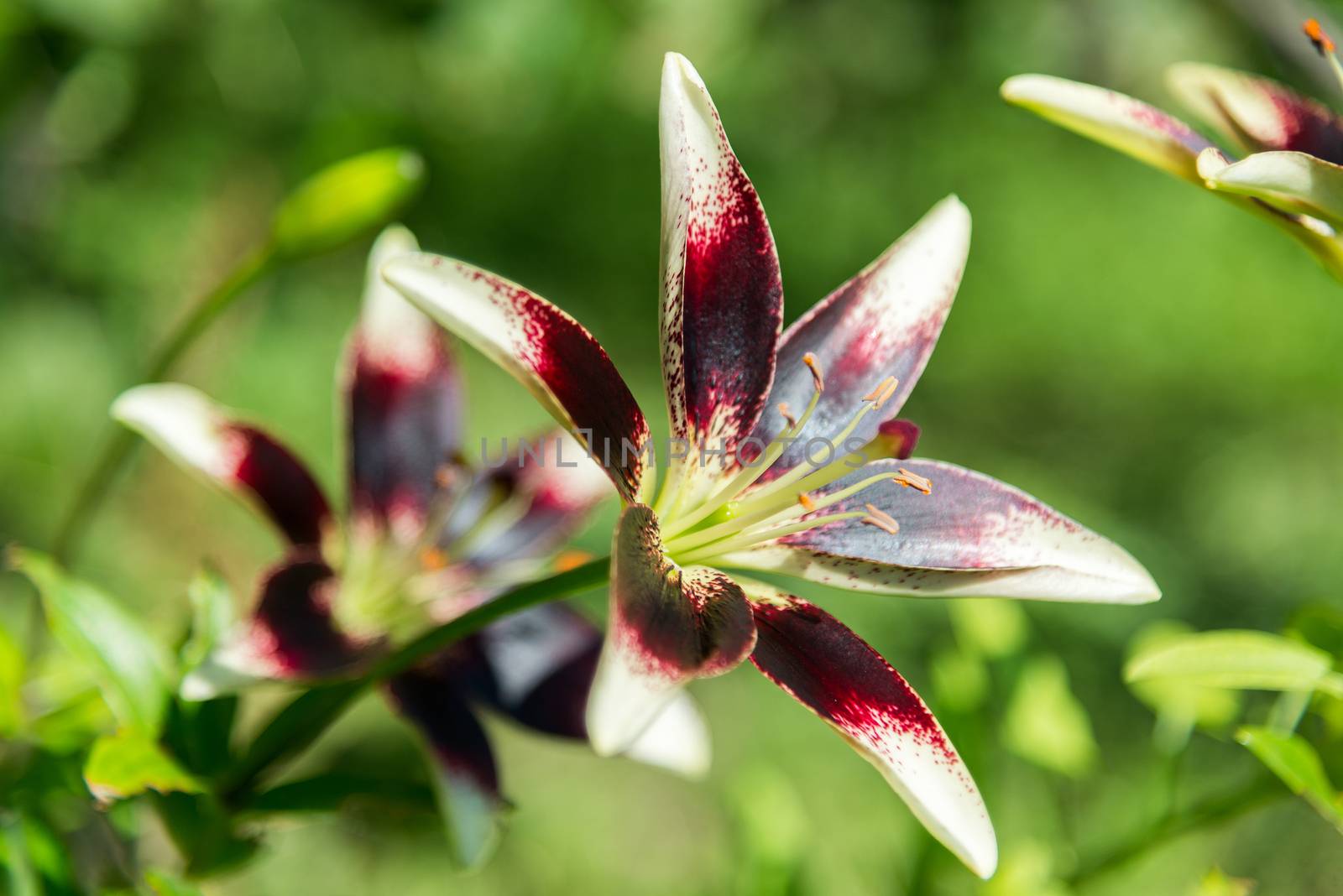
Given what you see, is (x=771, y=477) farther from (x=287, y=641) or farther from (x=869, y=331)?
(x=287, y=641)

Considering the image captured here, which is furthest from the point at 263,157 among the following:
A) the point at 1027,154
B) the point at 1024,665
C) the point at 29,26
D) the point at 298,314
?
the point at 1024,665

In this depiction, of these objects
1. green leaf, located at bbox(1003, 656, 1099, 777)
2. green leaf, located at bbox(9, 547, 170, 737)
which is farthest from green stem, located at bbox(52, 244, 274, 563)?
green leaf, located at bbox(1003, 656, 1099, 777)

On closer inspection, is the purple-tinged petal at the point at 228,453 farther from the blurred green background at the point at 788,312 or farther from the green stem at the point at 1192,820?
the green stem at the point at 1192,820

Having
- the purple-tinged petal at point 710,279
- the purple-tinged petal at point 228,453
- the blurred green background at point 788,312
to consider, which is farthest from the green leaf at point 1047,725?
the purple-tinged petal at point 228,453

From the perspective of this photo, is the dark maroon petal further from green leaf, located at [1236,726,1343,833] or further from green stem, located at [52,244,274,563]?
green leaf, located at [1236,726,1343,833]

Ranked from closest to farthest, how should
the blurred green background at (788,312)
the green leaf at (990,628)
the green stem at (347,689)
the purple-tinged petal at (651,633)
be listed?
the purple-tinged petal at (651,633) → the green stem at (347,689) → the green leaf at (990,628) → the blurred green background at (788,312)

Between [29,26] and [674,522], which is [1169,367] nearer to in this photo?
[29,26]

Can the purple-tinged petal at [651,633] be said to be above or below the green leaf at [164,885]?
above
